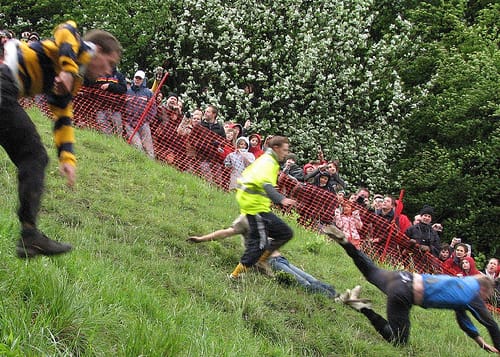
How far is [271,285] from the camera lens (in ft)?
24.3

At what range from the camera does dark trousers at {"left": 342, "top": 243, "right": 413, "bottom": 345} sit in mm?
6617

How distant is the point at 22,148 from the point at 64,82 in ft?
1.72

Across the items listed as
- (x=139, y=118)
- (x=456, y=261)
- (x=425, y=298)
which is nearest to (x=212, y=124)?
(x=139, y=118)

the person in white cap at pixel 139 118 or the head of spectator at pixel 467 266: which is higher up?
the head of spectator at pixel 467 266

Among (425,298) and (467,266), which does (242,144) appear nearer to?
(467,266)

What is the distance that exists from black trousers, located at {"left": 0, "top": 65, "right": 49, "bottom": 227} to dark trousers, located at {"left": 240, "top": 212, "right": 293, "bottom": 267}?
141 inches

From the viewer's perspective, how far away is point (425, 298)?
659cm

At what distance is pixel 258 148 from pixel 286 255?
443cm

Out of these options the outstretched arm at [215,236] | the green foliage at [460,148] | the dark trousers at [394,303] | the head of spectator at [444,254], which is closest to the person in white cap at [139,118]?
the outstretched arm at [215,236]

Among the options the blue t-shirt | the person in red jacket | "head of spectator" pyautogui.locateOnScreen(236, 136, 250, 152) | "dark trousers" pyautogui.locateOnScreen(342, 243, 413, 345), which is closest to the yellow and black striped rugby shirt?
"dark trousers" pyautogui.locateOnScreen(342, 243, 413, 345)

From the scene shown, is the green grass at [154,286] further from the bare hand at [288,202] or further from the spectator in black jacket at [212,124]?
the spectator in black jacket at [212,124]

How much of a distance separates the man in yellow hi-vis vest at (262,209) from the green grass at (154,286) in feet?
1.17

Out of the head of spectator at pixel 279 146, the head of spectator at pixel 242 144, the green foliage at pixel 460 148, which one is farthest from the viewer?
the green foliage at pixel 460 148

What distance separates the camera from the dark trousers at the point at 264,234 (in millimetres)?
7332
